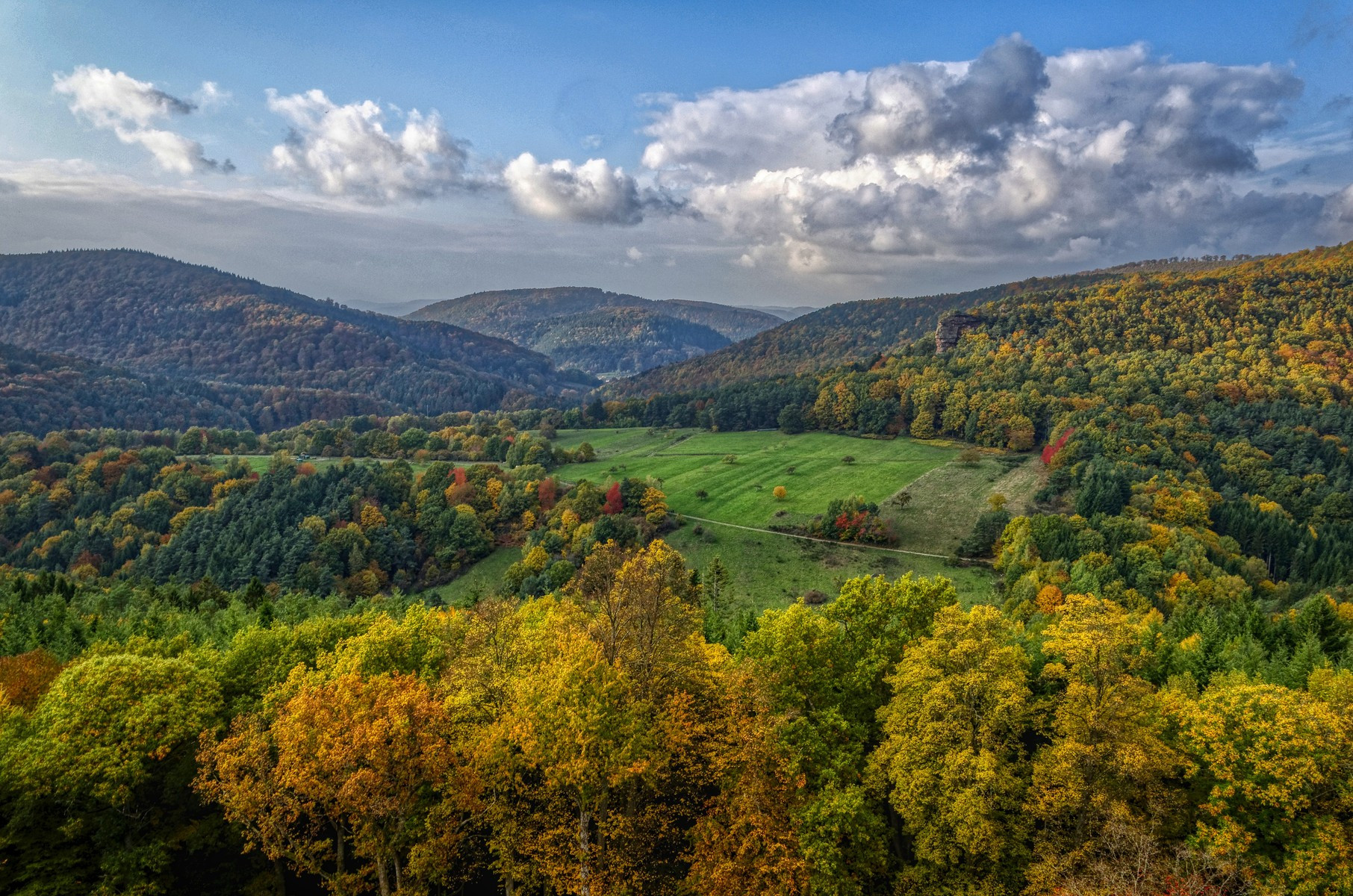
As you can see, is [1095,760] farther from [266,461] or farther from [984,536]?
[266,461]

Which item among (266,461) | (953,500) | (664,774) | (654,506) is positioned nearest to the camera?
(664,774)

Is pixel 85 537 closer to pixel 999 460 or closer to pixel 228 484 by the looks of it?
pixel 228 484

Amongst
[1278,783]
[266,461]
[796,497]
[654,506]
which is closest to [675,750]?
[1278,783]

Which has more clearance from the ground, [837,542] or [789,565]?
[837,542]

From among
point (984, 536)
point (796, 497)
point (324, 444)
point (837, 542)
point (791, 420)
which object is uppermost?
point (791, 420)

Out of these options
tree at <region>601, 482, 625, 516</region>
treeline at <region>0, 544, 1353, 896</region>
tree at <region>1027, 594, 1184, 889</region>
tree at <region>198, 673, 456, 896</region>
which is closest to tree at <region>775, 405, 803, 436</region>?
tree at <region>601, 482, 625, 516</region>

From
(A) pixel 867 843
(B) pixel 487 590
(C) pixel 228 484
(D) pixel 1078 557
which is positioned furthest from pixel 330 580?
(D) pixel 1078 557
